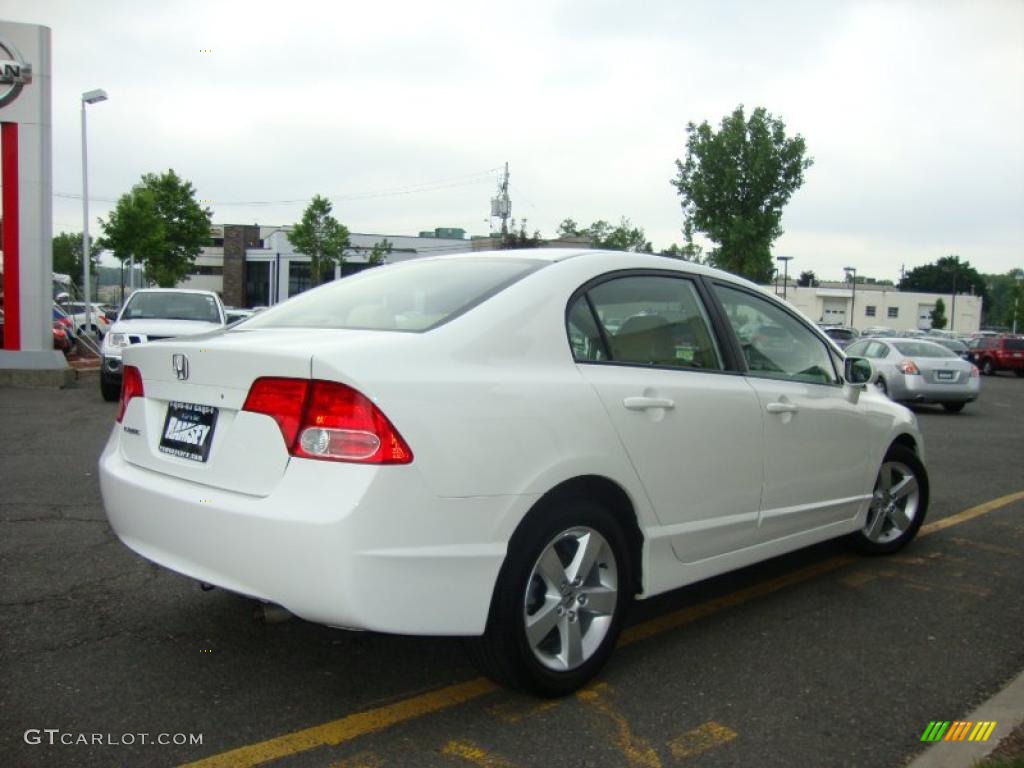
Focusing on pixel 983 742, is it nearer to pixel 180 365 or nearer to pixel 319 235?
pixel 180 365

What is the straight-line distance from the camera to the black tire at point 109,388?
1253 centimetres

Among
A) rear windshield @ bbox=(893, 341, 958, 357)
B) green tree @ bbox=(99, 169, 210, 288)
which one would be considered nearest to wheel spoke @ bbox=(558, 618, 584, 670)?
rear windshield @ bbox=(893, 341, 958, 357)

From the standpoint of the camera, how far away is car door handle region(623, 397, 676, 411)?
3.40m

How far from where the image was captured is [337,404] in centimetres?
274

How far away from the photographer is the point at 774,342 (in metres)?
4.51

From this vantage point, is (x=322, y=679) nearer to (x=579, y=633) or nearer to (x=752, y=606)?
(x=579, y=633)

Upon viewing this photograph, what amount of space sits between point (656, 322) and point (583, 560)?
1.14 meters

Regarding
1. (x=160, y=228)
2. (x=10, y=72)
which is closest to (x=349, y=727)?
(x=10, y=72)

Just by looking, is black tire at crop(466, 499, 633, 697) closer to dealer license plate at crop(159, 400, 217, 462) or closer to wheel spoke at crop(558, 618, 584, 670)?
wheel spoke at crop(558, 618, 584, 670)

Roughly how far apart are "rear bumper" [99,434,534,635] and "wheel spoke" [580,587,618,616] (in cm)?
53

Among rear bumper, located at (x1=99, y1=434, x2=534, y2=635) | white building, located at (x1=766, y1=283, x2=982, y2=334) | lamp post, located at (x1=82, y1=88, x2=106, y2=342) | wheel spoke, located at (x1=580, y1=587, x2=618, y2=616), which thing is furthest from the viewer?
white building, located at (x1=766, y1=283, x2=982, y2=334)

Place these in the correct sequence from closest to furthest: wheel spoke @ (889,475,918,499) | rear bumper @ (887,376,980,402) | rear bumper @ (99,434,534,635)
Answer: rear bumper @ (99,434,534,635) < wheel spoke @ (889,475,918,499) < rear bumper @ (887,376,980,402)

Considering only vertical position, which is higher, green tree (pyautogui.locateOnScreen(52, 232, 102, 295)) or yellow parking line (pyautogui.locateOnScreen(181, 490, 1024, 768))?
green tree (pyautogui.locateOnScreen(52, 232, 102, 295))

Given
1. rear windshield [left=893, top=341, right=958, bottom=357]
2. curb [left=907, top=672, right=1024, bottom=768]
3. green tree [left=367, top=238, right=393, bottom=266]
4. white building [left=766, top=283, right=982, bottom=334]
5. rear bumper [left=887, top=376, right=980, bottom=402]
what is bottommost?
curb [left=907, top=672, right=1024, bottom=768]
